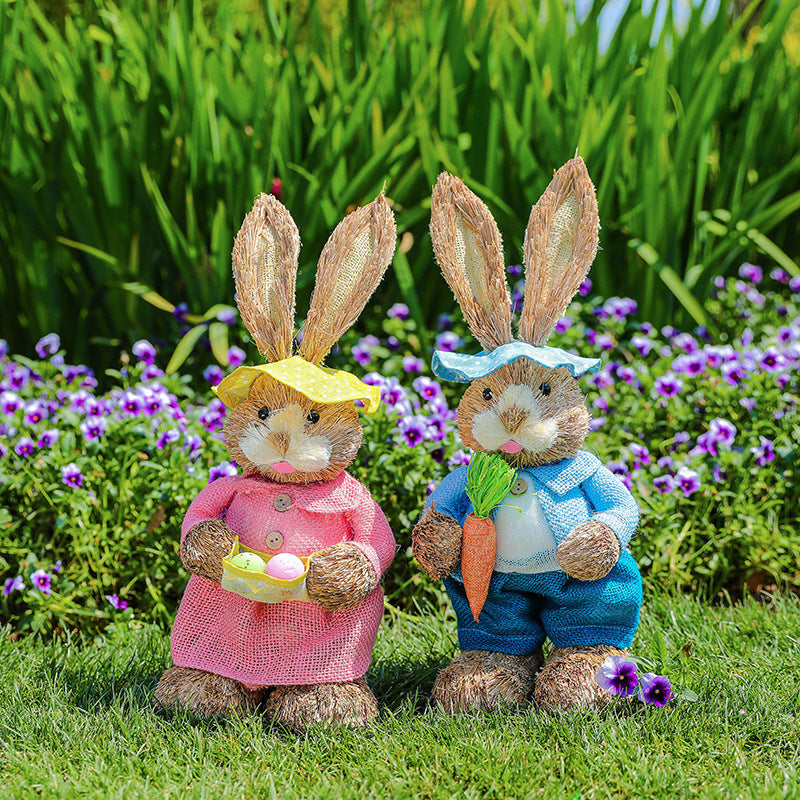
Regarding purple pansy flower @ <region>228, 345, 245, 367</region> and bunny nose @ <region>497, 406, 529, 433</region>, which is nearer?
bunny nose @ <region>497, 406, 529, 433</region>

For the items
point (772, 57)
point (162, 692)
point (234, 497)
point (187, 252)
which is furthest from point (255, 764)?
point (772, 57)

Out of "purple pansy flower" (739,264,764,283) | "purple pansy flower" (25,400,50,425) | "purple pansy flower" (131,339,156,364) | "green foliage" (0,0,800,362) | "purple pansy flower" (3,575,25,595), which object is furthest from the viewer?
"purple pansy flower" (739,264,764,283)

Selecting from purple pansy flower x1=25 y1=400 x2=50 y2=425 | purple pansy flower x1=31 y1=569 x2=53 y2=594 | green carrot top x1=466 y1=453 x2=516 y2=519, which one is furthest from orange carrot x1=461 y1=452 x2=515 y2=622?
purple pansy flower x1=25 y1=400 x2=50 y2=425

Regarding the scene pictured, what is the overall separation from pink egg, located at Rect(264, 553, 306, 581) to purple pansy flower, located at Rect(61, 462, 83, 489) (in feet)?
2.61

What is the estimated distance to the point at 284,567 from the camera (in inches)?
66.3

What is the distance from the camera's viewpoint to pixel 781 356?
2770mm

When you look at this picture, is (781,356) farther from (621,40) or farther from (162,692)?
(162,692)

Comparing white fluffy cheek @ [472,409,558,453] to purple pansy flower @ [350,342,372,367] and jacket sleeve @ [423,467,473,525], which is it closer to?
jacket sleeve @ [423,467,473,525]

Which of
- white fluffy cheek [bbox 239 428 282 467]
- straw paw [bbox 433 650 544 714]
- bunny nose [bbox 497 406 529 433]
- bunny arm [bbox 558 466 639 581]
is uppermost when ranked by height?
bunny nose [bbox 497 406 529 433]

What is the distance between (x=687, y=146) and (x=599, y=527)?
188 centimetres

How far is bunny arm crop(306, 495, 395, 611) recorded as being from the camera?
1.71 m

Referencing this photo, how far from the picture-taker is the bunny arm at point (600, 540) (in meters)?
1.69

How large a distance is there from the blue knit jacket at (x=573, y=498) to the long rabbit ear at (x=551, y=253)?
0.25 metres

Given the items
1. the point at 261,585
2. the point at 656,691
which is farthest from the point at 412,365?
the point at 656,691
